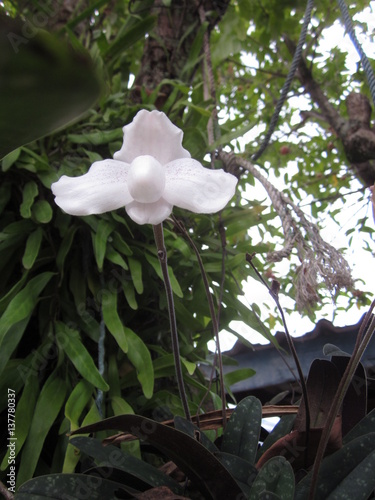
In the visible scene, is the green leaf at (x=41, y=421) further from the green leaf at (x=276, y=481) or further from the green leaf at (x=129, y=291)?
the green leaf at (x=276, y=481)

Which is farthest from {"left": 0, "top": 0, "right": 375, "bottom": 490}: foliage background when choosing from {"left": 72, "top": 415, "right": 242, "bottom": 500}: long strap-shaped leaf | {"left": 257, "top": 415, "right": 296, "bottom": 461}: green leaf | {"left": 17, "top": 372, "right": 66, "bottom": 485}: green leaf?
{"left": 72, "top": 415, "right": 242, "bottom": 500}: long strap-shaped leaf

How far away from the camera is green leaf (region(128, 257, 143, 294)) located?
2.88 ft

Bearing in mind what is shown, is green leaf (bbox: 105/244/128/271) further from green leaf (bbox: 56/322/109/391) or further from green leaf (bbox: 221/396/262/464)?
green leaf (bbox: 221/396/262/464)

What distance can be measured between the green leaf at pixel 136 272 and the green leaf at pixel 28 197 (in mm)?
218

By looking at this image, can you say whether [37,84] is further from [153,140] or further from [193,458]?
[193,458]

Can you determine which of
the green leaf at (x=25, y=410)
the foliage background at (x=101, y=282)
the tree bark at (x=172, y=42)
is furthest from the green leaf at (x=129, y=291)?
the tree bark at (x=172, y=42)

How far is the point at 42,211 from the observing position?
92 centimetres

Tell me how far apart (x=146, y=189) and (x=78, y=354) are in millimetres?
480

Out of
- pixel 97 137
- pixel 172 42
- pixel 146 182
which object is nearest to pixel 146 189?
pixel 146 182

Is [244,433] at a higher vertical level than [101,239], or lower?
lower

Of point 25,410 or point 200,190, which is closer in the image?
point 200,190

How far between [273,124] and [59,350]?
0.59 metres

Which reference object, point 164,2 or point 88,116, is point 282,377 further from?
point 164,2

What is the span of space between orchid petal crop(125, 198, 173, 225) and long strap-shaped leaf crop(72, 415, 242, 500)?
0.19 m
